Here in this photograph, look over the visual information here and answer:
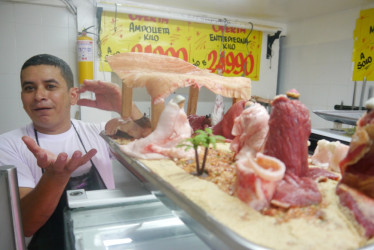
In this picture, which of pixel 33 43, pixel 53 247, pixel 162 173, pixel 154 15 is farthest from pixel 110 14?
pixel 162 173

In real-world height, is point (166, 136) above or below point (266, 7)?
below

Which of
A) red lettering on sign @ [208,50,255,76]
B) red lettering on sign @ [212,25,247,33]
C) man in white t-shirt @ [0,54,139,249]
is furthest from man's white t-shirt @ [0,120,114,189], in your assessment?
red lettering on sign @ [212,25,247,33]

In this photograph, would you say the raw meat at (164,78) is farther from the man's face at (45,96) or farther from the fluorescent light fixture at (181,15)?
the fluorescent light fixture at (181,15)

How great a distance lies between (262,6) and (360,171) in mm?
Answer: 2902

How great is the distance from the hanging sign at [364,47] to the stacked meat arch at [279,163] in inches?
101

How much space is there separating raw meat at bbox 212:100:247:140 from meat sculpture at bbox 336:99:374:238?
0.68 metres

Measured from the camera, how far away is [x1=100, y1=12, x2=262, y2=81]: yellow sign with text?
3.01 metres

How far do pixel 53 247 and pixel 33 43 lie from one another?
5.72 feet

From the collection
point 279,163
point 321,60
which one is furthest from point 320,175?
point 321,60

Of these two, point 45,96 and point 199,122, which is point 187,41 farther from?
point 45,96

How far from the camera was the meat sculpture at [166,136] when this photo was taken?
3.89 ft

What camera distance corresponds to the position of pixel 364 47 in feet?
10.2

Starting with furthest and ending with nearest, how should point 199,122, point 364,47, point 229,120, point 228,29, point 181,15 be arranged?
point 228,29, point 181,15, point 364,47, point 199,122, point 229,120

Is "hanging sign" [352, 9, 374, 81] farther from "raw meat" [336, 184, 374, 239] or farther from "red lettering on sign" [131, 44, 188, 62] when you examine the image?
"raw meat" [336, 184, 374, 239]
